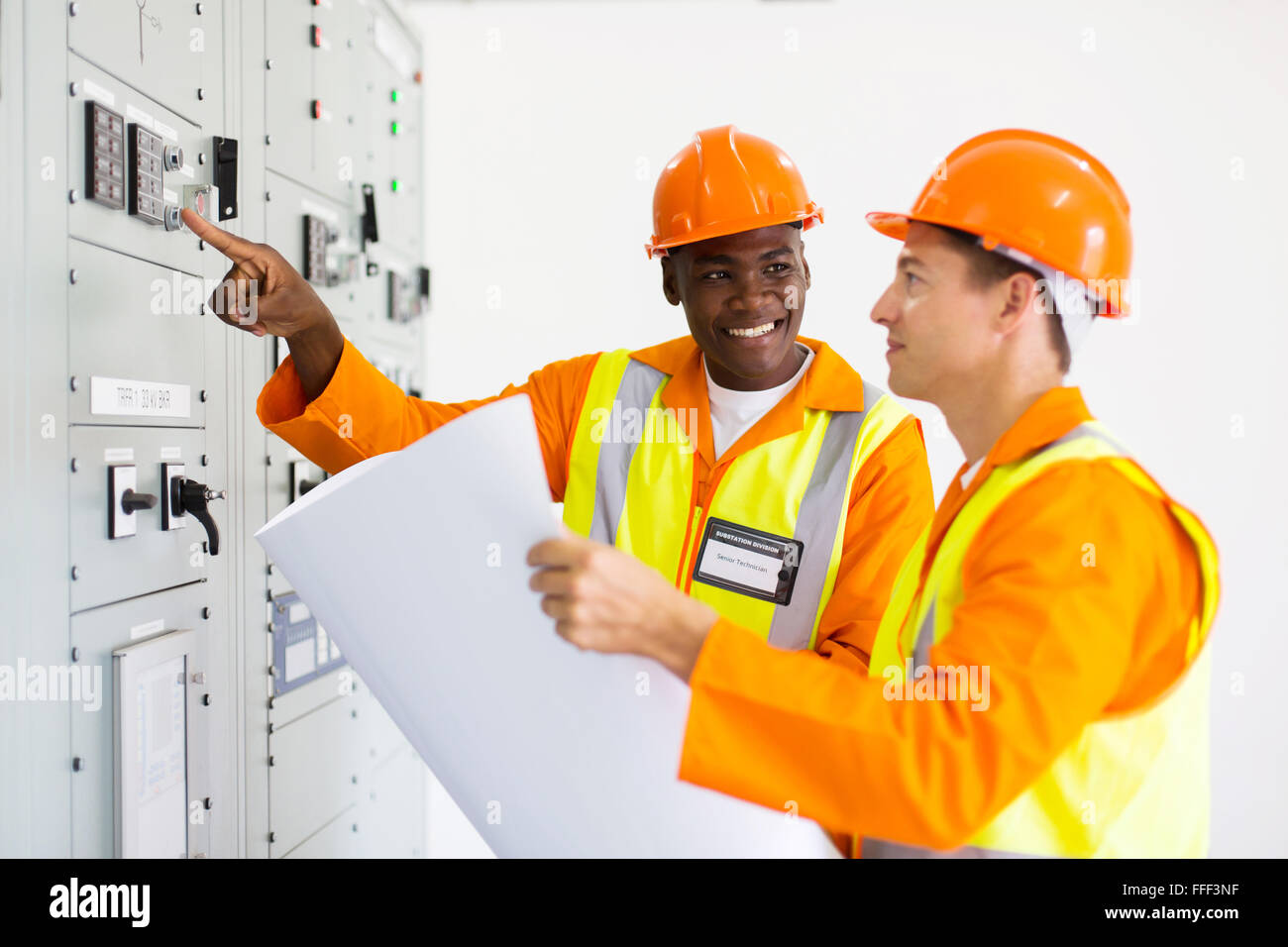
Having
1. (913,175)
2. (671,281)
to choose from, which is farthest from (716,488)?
(913,175)

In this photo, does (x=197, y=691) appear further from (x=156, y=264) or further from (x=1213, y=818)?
(x=1213, y=818)

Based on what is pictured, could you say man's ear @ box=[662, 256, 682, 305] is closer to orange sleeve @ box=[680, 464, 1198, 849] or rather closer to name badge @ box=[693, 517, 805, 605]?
name badge @ box=[693, 517, 805, 605]

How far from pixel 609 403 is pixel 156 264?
2.69 feet

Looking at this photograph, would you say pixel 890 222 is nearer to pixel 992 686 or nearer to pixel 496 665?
pixel 992 686

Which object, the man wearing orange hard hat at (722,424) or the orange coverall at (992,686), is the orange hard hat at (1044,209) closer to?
the orange coverall at (992,686)

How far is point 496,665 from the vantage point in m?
0.90

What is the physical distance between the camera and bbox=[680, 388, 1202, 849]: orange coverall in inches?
31.8

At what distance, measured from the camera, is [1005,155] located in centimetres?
107

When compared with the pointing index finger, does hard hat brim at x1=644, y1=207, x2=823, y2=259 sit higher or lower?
higher

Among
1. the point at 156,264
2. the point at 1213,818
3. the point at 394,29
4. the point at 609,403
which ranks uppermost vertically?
the point at 394,29

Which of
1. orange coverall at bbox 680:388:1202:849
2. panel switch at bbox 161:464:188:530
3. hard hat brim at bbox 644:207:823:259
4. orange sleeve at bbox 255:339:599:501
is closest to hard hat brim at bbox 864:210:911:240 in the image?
hard hat brim at bbox 644:207:823:259

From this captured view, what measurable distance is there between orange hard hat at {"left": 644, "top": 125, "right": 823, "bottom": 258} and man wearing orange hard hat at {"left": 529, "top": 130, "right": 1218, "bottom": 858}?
69 cm

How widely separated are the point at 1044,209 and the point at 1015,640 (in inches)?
19.9
